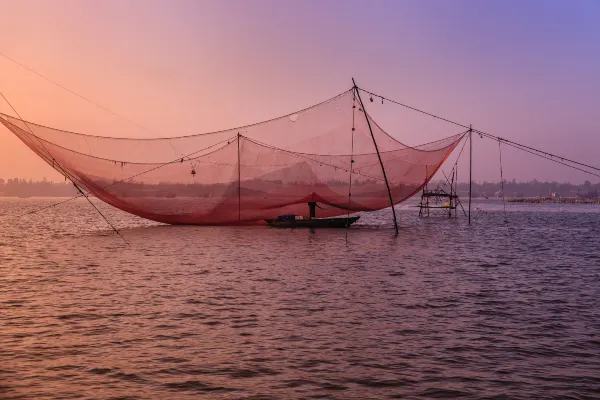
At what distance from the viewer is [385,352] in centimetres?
935

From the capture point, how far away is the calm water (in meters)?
7.69

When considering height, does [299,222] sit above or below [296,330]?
above

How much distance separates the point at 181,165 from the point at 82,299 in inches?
759

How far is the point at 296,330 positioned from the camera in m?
10.9

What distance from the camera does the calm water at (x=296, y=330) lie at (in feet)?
25.2

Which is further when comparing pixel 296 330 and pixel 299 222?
pixel 299 222

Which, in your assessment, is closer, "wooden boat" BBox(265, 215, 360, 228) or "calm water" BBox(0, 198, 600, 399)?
"calm water" BBox(0, 198, 600, 399)

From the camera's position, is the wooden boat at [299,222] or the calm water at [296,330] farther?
the wooden boat at [299,222]

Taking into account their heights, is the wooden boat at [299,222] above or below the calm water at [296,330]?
above

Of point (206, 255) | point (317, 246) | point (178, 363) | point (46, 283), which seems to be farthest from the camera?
point (317, 246)

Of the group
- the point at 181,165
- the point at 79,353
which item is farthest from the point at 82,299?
the point at 181,165

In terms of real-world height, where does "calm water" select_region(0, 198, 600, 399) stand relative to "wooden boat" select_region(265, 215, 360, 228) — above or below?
below

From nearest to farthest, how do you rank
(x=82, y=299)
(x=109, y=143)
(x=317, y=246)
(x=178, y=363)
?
(x=178, y=363) → (x=82, y=299) → (x=109, y=143) → (x=317, y=246)

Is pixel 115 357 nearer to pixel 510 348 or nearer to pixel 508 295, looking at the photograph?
pixel 510 348
